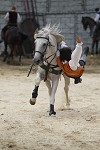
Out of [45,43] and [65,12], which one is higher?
[45,43]

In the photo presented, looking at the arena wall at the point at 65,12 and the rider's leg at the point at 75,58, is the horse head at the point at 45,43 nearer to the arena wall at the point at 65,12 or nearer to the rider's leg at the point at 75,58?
the rider's leg at the point at 75,58

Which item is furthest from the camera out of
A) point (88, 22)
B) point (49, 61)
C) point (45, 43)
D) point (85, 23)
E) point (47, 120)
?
point (85, 23)

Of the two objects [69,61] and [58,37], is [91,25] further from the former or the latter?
[69,61]

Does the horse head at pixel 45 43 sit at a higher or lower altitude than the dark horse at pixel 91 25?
higher

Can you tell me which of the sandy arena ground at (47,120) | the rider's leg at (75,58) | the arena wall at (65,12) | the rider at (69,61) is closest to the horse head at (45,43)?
the rider at (69,61)

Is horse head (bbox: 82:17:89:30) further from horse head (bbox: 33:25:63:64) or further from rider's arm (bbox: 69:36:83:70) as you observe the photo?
rider's arm (bbox: 69:36:83:70)

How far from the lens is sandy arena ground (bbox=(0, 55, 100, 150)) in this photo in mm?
5922

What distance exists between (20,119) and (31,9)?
14.2 meters

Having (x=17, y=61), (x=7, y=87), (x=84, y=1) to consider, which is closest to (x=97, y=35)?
(x=84, y=1)

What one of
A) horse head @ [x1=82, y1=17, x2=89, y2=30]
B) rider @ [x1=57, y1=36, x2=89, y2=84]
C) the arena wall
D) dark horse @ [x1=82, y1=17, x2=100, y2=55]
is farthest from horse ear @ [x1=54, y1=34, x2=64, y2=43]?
the arena wall

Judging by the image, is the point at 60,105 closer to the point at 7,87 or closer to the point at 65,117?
the point at 65,117

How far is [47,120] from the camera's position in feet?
24.1

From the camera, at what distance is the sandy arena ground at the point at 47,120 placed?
592cm

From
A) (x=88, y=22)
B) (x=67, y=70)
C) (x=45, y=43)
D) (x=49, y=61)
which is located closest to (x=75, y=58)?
(x=67, y=70)
